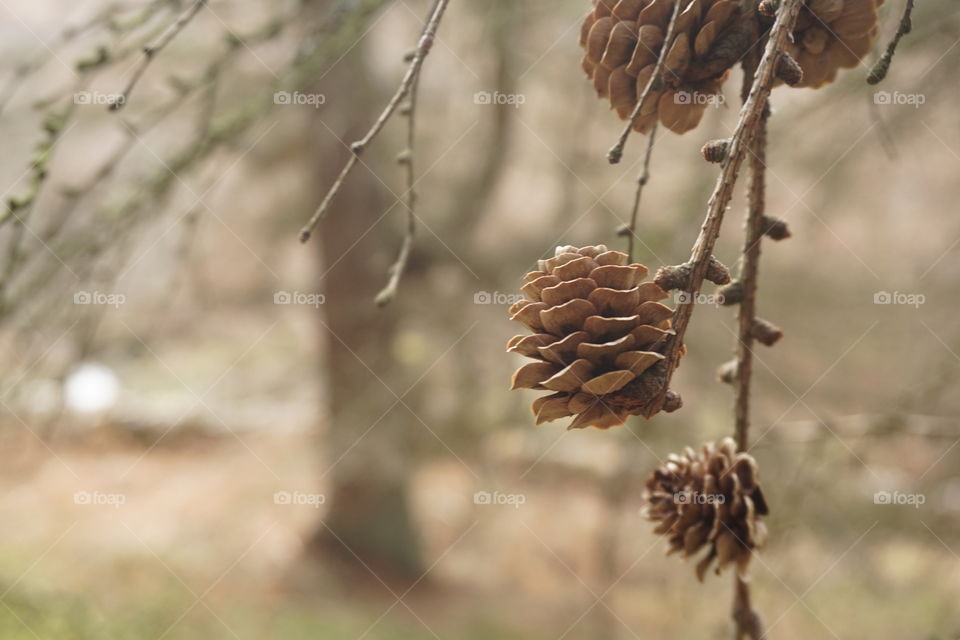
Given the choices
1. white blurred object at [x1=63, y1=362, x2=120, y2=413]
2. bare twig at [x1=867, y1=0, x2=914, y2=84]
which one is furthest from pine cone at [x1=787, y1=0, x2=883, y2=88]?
white blurred object at [x1=63, y1=362, x2=120, y2=413]

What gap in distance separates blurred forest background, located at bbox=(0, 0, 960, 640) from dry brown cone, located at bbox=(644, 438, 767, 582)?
2.33ft

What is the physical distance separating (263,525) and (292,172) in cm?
177

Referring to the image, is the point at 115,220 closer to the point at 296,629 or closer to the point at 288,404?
the point at 296,629

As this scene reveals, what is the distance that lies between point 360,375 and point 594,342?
275cm

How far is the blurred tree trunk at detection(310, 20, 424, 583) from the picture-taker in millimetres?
2553

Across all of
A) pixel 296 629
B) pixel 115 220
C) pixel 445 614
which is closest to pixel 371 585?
pixel 445 614

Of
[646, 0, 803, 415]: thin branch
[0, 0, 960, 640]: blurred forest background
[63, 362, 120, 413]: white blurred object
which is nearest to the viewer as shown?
[646, 0, 803, 415]: thin branch

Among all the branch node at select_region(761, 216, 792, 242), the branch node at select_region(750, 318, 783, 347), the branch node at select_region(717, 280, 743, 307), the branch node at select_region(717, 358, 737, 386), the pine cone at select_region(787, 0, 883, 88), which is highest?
the pine cone at select_region(787, 0, 883, 88)

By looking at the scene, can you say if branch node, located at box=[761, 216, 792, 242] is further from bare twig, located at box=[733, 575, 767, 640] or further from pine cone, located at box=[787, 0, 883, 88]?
bare twig, located at box=[733, 575, 767, 640]

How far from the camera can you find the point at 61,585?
2.98 meters

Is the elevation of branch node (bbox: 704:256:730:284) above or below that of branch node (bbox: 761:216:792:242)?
below

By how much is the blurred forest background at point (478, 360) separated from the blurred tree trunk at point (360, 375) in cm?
1

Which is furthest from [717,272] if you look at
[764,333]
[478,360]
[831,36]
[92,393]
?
[92,393]

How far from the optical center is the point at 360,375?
10.0ft
